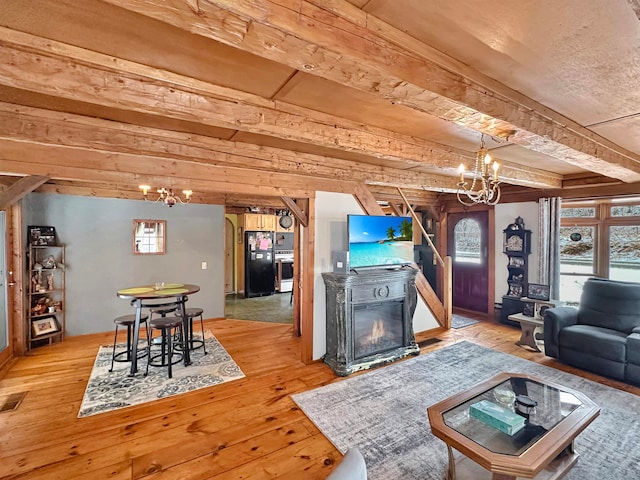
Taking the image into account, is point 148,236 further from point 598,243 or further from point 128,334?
point 598,243

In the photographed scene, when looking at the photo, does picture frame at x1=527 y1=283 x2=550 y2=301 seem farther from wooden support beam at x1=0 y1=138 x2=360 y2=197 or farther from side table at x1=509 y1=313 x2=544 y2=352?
wooden support beam at x1=0 y1=138 x2=360 y2=197

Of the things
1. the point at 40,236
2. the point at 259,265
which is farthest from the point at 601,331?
the point at 40,236

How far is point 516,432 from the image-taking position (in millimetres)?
1906

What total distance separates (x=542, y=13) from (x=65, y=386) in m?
4.98

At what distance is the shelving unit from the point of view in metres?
4.47

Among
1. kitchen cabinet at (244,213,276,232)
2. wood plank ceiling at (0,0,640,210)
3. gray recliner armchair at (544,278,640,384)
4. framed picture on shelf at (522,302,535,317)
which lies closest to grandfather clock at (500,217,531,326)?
framed picture on shelf at (522,302,535,317)

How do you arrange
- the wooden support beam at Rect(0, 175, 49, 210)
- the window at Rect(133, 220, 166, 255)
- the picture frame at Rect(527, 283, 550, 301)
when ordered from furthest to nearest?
1. the window at Rect(133, 220, 166, 255)
2. the picture frame at Rect(527, 283, 550, 301)
3. the wooden support beam at Rect(0, 175, 49, 210)

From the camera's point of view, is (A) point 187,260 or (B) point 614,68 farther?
(A) point 187,260

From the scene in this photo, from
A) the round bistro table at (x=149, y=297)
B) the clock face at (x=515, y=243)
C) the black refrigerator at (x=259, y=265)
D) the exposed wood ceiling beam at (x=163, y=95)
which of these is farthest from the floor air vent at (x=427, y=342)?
the black refrigerator at (x=259, y=265)

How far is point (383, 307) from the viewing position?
4.21 meters

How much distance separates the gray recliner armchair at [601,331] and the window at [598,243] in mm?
1204

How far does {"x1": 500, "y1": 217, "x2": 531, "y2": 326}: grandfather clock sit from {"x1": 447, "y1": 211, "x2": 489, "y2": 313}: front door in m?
0.49

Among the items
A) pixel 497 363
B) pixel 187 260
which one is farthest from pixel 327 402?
pixel 187 260

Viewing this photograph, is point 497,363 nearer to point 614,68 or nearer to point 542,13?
point 614,68
